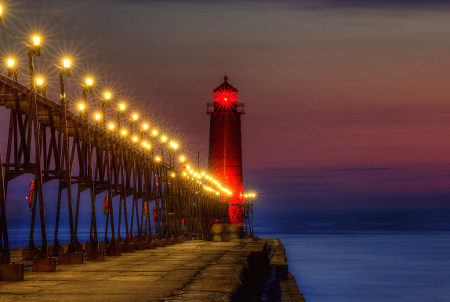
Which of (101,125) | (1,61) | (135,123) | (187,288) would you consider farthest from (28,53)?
(135,123)

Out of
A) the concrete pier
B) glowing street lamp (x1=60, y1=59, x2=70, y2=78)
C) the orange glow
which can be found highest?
the orange glow

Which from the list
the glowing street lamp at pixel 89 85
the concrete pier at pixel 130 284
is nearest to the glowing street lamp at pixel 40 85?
the glowing street lamp at pixel 89 85

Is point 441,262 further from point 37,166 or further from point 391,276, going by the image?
point 37,166

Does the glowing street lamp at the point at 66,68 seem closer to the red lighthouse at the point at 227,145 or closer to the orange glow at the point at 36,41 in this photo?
the orange glow at the point at 36,41

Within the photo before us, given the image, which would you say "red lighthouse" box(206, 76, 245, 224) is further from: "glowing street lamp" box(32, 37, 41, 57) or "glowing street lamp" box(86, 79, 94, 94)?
"glowing street lamp" box(32, 37, 41, 57)

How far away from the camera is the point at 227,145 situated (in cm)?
8000

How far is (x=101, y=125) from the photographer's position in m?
26.8

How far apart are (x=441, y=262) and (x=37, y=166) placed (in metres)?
66.7

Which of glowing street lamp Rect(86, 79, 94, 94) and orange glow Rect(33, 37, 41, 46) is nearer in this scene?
orange glow Rect(33, 37, 41, 46)

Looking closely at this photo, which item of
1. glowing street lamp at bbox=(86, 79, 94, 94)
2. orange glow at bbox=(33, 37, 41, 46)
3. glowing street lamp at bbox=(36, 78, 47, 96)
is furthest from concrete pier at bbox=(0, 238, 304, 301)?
glowing street lamp at bbox=(36, 78, 47, 96)

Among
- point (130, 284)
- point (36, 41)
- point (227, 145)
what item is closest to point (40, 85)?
point (36, 41)

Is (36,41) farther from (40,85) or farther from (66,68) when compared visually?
(40,85)

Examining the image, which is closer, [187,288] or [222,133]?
[187,288]

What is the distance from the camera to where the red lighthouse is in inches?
3150
